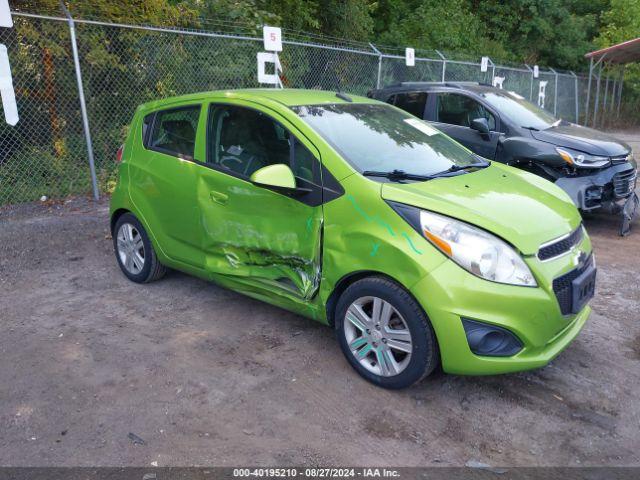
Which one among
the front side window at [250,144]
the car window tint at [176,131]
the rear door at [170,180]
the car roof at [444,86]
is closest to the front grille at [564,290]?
the front side window at [250,144]

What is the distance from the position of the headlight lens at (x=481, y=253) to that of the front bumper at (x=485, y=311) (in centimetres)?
4

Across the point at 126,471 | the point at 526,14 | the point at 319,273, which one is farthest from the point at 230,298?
the point at 526,14

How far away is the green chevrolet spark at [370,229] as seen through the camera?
10.1ft

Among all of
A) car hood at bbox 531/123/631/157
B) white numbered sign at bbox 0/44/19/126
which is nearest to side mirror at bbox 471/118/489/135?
car hood at bbox 531/123/631/157

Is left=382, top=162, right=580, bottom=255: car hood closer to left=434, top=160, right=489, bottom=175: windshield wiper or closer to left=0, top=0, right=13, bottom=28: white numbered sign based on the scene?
left=434, top=160, right=489, bottom=175: windshield wiper

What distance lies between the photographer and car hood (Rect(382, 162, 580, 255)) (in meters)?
3.17

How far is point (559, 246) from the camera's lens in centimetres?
335

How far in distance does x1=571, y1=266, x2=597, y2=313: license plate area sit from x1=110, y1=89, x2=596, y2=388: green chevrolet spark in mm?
12

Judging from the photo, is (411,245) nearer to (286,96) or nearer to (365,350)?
(365,350)

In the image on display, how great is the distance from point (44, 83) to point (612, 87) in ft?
79.7

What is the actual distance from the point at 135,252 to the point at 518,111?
5.40 meters

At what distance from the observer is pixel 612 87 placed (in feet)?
82.9

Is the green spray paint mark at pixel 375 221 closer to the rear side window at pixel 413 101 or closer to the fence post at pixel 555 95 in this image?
the rear side window at pixel 413 101

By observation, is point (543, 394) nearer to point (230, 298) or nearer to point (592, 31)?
point (230, 298)
